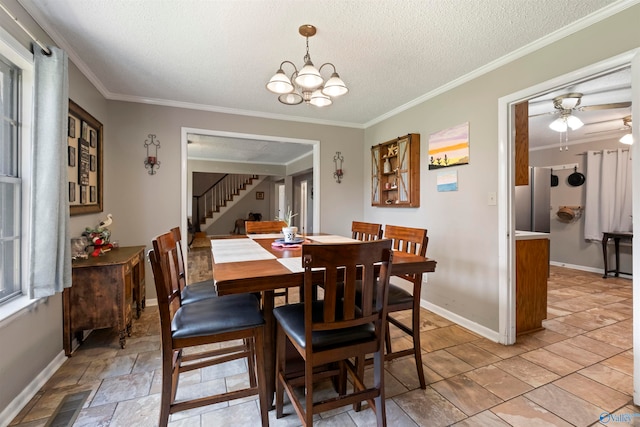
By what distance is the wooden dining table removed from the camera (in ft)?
4.09

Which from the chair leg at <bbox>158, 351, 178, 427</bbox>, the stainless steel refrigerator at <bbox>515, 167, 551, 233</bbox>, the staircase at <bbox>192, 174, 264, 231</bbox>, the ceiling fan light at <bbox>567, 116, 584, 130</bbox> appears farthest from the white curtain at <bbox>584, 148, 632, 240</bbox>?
the staircase at <bbox>192, 174, 264, 231</bbox>

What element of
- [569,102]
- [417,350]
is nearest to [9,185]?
[417,350]

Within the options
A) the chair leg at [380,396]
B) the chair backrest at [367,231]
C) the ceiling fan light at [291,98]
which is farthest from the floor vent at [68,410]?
the ceiling fan light at [291,98]

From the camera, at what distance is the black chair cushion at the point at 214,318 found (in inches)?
54.4

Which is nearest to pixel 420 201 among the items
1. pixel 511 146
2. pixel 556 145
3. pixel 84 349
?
pixel 511 146

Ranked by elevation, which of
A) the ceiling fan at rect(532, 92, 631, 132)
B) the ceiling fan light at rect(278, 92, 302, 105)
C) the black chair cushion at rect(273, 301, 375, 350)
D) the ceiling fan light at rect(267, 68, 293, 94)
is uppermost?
the ceiling fan at rect(532, 92, 631, 132)

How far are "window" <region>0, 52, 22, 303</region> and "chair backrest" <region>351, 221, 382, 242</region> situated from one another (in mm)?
2468

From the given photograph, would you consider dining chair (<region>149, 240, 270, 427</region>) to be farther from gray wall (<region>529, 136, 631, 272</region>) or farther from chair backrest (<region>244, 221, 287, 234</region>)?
gray wall (<region>529, 136, 631, 272</region>)

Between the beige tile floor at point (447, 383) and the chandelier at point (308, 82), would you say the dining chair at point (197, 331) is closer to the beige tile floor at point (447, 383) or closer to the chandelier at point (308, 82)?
the beige tile floor at point (447, 383)

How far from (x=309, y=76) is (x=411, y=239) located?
4.23 feet

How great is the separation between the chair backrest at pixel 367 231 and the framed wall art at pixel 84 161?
2427 millimetres

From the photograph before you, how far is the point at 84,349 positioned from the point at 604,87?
17.5 ft

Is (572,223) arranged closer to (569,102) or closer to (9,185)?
(569,102)

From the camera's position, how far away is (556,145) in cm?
545
